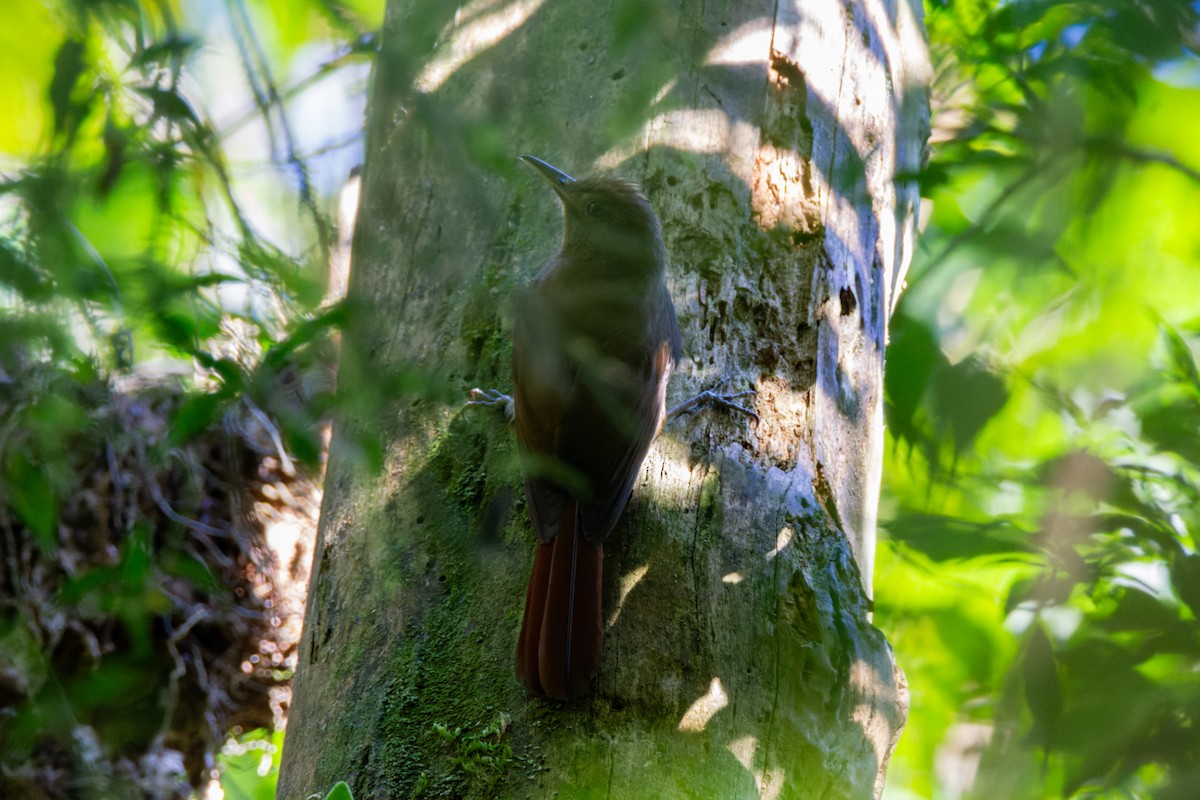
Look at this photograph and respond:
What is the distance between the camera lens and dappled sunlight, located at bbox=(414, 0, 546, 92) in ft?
9.48

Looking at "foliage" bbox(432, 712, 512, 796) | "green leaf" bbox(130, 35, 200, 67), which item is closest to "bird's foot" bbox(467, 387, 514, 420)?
"foliage" bbox(432, 712, 512, 796)

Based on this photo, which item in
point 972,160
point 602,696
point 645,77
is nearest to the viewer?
point 972,160

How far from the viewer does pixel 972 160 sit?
135 centimetres

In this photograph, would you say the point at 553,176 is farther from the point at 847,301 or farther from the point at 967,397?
the point at 967,397

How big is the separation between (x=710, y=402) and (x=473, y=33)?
133cm

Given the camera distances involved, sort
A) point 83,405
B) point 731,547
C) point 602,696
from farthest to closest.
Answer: point 83,405, point 731,547, point 602,696

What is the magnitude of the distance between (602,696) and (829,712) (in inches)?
18.5

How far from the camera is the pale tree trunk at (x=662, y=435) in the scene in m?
1.95

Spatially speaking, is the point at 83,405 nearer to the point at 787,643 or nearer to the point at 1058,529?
the point at 787,643

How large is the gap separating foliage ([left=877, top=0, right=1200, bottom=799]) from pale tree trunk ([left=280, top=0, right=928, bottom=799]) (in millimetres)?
248

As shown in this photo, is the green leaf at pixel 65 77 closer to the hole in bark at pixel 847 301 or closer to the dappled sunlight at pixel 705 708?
the dappled sunlight at pixel 705 708

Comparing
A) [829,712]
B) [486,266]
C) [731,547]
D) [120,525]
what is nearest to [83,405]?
[486,266]

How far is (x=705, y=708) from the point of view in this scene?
1979mm

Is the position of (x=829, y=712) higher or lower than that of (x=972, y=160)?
lower
